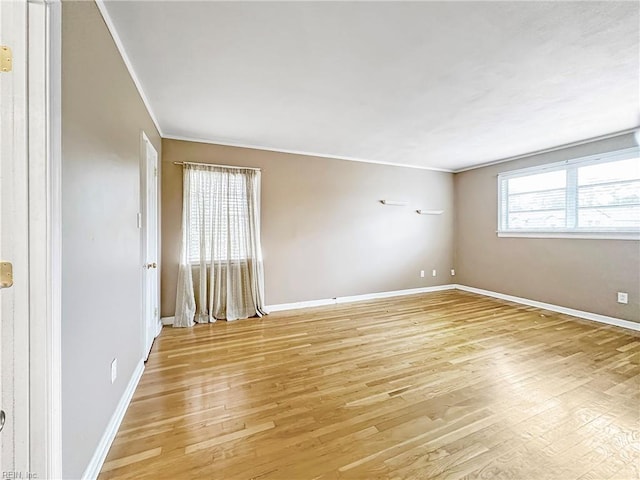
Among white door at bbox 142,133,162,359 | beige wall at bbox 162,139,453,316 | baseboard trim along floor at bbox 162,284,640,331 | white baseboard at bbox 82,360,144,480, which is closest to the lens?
white baseboard at bbox 82,360,144,480

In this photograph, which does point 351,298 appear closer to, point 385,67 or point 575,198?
point 385,67

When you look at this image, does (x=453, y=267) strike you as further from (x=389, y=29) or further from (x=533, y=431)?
(x=389, y=29)

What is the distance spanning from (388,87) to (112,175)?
2.20 m

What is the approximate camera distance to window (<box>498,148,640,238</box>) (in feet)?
11.0

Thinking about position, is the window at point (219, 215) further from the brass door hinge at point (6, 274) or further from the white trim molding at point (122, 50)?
the brass door hinge at point (6, 274)

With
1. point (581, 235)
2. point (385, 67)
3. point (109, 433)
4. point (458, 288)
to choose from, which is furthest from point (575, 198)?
point (109, 433)

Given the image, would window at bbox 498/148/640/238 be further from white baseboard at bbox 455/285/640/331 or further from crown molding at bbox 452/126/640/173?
white baseboard at bbox 455/285/640/331

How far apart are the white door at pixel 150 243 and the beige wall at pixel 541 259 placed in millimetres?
5447

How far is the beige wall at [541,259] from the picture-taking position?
345 cm

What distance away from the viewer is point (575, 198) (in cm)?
386

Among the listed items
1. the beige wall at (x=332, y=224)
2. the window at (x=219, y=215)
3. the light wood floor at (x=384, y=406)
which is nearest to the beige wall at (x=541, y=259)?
the beige wall at (x=332, y=224)

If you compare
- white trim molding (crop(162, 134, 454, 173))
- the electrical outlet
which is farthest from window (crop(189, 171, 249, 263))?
the electrical outlet

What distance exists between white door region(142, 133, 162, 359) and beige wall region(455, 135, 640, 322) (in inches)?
214

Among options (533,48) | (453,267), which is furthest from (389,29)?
(453,267)
